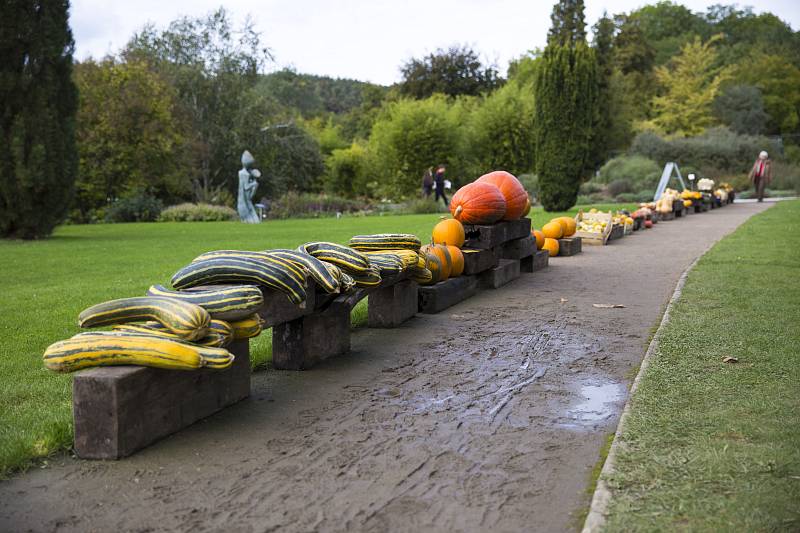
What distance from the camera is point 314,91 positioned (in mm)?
70500

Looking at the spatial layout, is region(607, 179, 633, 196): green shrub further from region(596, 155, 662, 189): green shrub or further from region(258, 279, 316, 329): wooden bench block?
region(258, 279, 316, 329): wooden bench block

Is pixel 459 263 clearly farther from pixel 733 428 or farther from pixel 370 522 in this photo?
pixel 370 522

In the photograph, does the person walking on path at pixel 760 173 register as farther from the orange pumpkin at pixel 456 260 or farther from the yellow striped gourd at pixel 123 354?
the yellow striped gourd at pixel 123 354

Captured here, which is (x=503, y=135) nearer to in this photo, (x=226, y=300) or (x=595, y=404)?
(x=595, y=404)

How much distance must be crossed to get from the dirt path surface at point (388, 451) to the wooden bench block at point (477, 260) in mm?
1710

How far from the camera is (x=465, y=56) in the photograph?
4959cm

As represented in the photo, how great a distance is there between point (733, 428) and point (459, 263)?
4.05 metres

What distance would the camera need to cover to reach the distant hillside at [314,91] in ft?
179

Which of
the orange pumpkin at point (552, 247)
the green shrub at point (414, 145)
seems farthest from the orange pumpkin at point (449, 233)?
the green shrub at point (414, 145)

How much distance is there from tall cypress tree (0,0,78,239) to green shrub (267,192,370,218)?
1203 centimetres

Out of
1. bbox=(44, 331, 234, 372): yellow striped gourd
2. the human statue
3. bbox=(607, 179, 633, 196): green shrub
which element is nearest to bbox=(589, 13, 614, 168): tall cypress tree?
bbox=(607, 179, 633, 196): green shrub

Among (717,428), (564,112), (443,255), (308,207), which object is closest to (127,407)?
(717,428)

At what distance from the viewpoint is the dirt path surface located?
2.59 m

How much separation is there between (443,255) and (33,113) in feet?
37.1
